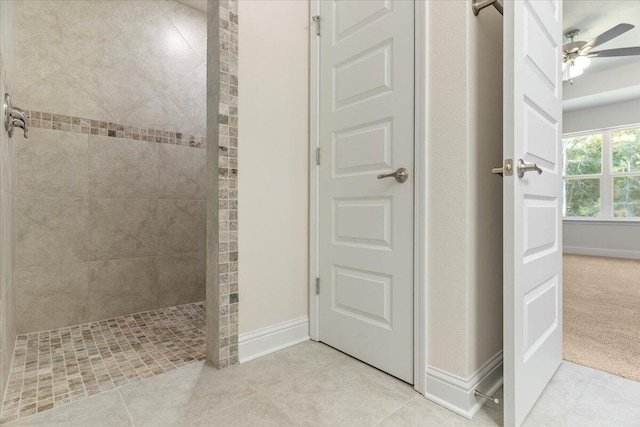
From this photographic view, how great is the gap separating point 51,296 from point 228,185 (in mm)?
1525

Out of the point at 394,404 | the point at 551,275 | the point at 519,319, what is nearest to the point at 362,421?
the point at 394,404

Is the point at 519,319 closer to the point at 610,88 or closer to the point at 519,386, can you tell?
the point at 519,386

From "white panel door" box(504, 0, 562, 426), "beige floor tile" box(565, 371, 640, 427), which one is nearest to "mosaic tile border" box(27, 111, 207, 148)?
"white panel door" box(504, 0, 562, 426)

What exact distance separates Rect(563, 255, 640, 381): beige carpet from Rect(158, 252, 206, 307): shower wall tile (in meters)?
2.53

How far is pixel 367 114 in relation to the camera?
64.2 inches

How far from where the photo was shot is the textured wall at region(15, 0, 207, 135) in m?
2.05

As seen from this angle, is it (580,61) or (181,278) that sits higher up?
(580,61)

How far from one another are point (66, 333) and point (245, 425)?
5.22ft

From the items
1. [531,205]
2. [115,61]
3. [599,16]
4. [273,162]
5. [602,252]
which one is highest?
[599,16]

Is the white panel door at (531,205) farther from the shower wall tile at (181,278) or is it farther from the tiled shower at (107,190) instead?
the shower wall tile at (181,278)

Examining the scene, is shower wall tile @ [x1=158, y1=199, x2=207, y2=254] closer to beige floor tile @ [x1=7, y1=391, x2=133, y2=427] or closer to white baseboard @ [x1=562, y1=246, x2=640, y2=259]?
beige floor tile @ [x1=7, y1=391, x2=133, y2=427]

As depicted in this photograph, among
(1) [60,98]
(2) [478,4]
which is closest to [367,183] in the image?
(2) [478,4]

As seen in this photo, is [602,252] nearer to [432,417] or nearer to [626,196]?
[626,196]

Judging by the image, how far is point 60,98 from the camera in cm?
213
